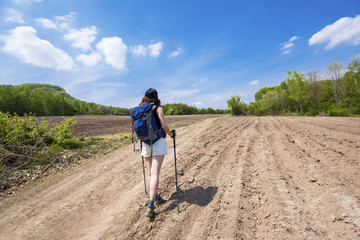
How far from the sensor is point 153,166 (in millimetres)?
3020

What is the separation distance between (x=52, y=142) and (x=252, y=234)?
11.5 m

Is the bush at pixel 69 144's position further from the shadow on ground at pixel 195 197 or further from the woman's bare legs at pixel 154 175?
the woman's bare legs at pixel 154 175

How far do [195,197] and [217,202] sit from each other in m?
0.51

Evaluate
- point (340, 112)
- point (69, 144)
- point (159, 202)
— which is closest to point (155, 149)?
point (159, 202)

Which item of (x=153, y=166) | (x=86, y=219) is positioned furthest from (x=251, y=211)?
(x=86, y=219)

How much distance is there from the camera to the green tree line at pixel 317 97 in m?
27.9

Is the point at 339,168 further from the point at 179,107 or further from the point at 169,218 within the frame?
the point at 179,107

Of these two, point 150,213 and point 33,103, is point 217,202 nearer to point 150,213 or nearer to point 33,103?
point 150,213

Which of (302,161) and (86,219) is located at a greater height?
(302,161)

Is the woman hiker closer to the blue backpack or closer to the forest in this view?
the blue backpack

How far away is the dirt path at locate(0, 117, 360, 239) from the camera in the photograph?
2.41 metres

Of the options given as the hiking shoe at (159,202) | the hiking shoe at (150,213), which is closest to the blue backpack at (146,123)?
the hiking shoe at (150,213)

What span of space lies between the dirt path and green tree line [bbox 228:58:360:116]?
33.3 meters

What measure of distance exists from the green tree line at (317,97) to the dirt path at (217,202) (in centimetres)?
3328
